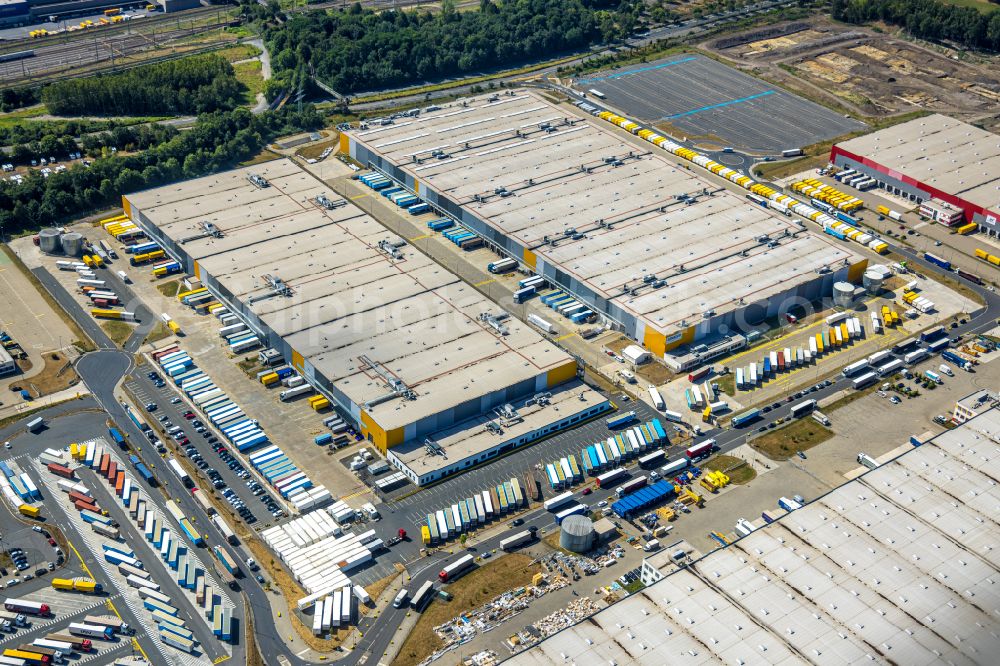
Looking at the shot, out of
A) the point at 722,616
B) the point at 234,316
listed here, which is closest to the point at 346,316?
the point at 234,316

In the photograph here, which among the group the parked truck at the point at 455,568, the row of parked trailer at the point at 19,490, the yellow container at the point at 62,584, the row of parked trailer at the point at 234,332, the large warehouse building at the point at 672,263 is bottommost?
the parked truck at the point at 455,568

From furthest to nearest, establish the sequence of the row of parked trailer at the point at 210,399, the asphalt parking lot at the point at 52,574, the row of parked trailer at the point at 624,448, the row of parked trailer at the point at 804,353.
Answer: the row of parked trailer at the point at 804,353 < the row of parked trailer at the point at 210,399 < the row of parked trailer at the point at 624,448 < the asphalt parking lot at the point at 52,574

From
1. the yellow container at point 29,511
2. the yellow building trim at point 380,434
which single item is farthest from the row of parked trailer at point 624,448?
the yellow container at point 29,511

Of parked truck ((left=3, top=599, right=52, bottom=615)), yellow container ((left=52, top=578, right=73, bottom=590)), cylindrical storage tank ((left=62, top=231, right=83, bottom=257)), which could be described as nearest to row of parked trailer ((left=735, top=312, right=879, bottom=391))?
yellow container ((left=52, top=578, right=73, bottom=590))

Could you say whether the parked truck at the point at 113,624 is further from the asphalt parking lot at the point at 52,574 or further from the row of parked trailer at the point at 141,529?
the row of parked trailer at the point at 141,529

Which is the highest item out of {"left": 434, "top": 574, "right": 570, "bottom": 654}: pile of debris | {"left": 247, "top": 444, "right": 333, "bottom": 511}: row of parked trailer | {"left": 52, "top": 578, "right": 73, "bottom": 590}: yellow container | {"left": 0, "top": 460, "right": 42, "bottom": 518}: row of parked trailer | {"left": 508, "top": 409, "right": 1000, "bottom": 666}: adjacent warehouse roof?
{"left": 508, "top": 409, "right": 1000, "bottom": 666}: adjacent warehouse roof

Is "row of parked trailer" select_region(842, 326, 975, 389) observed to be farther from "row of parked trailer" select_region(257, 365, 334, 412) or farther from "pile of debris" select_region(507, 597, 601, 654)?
"row of parked trailer" select_region(257, 365, 334, 412)
